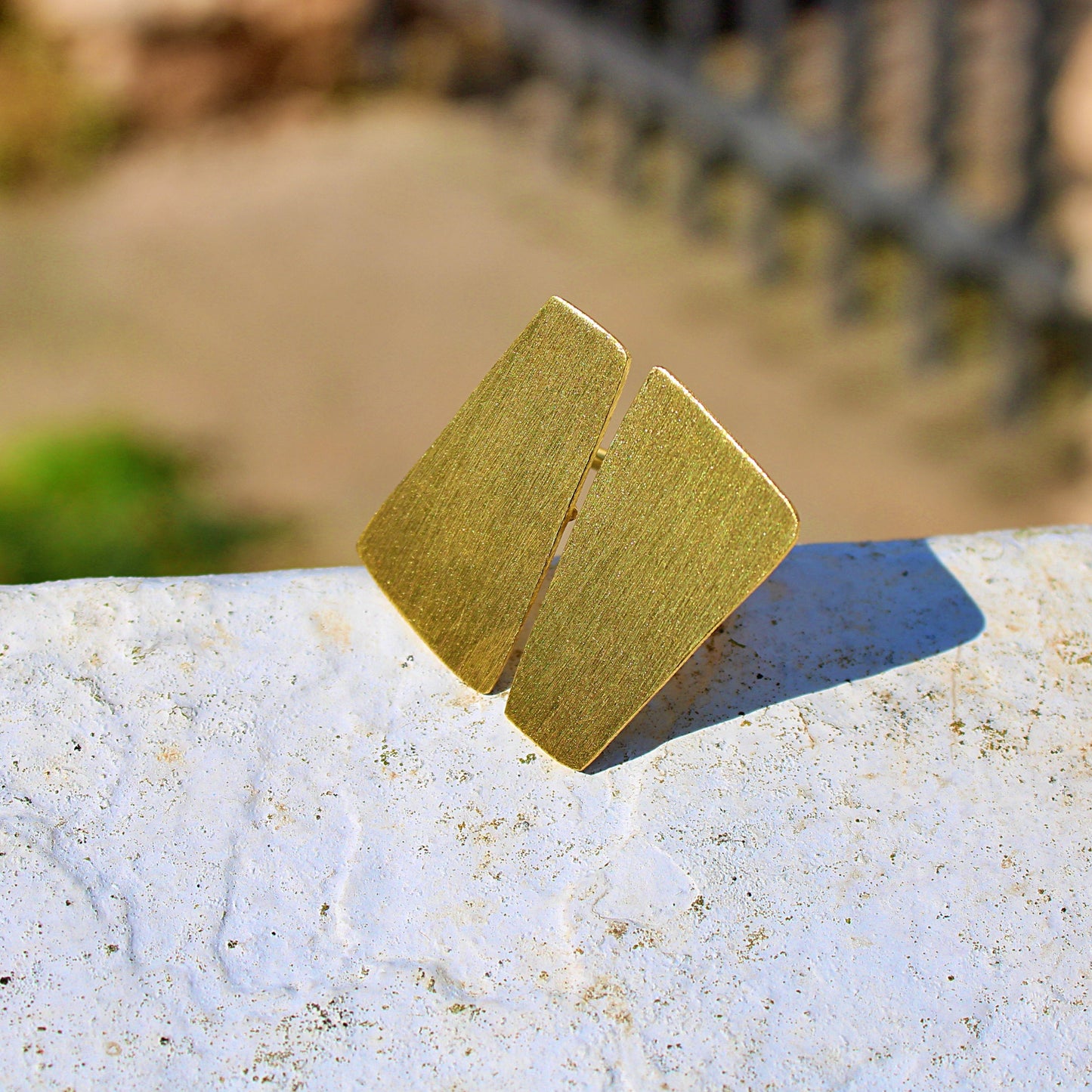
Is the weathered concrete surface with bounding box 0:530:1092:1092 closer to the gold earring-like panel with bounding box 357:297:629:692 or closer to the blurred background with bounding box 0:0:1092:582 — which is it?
the gold earring-like panel with bounding box 357:297:629:692

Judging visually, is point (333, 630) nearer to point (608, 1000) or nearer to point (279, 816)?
point (279, 816)

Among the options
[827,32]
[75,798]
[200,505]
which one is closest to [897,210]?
[827,32]

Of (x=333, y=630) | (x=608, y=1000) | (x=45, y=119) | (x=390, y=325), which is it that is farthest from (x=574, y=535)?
(x=45, y=119)

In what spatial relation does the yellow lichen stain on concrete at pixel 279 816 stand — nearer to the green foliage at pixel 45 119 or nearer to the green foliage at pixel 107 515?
the green foliage at pixel 107 515

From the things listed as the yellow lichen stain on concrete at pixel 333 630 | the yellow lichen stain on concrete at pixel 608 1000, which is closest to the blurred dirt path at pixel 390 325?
the yellow lichen stain on concrete at pixel 333 630

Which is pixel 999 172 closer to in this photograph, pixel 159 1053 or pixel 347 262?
pixel 347 262

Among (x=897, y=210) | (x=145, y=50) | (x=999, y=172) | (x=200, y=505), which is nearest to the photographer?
(x=200, y=505)
